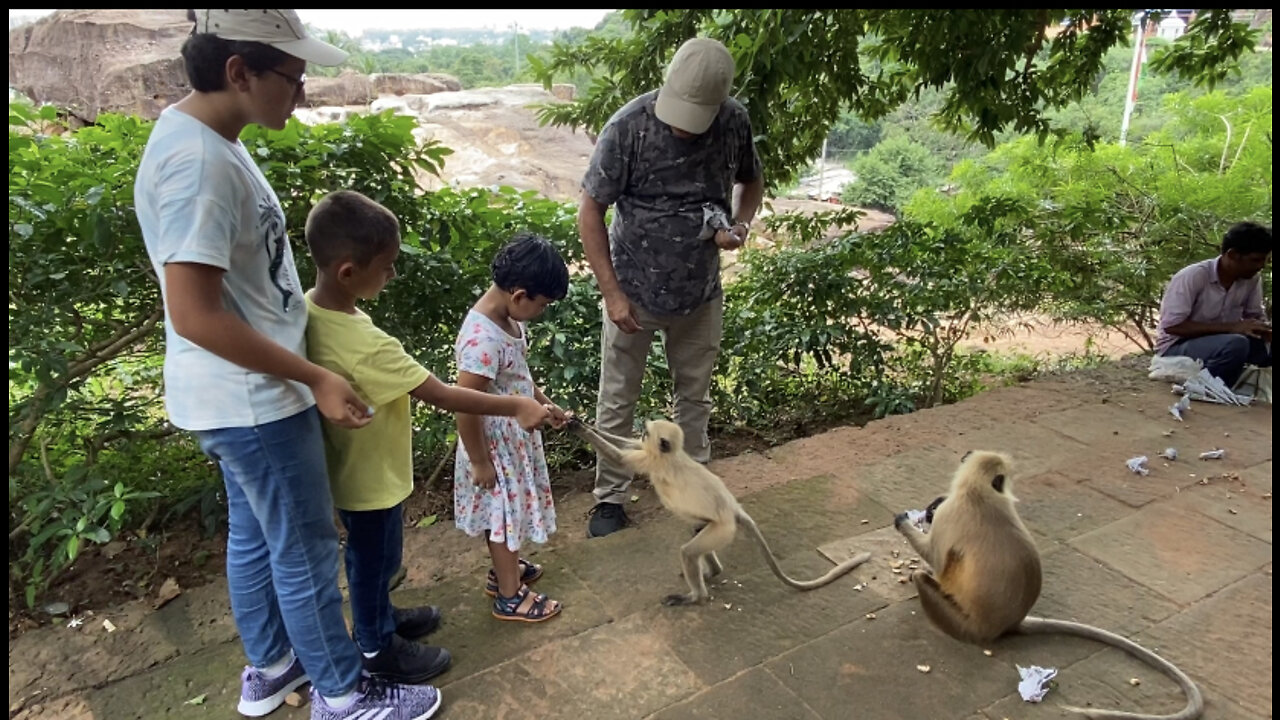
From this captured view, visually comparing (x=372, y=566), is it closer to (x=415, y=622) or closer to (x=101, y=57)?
(x=415, y=622)

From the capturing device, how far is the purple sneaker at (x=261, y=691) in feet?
8.04

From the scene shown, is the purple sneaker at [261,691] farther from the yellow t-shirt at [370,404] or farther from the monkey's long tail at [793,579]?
the monkey's long tail at [793,579]

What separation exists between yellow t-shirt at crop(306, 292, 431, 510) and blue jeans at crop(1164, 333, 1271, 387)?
18.4 feet

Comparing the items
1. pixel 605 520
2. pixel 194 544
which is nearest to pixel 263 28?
pixel 605 520

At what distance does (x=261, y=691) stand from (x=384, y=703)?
41 centimetres

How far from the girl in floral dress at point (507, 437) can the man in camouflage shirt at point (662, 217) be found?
63 cm

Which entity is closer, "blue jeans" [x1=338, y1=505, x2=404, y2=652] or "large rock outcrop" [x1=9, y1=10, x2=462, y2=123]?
"blue jeans" [x1=338, y1=505, x2=404, y2=652]

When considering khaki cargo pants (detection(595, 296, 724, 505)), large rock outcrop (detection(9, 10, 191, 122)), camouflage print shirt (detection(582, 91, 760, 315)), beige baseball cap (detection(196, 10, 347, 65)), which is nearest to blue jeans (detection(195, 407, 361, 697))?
beige baseball cap (detection(196, 10, 347, 65))

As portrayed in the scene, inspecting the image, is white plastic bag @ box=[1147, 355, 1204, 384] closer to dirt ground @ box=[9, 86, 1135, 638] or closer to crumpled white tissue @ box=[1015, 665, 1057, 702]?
dirt ground @ box=[9, 86, 1135, 638]

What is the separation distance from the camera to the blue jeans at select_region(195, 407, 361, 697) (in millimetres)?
2053

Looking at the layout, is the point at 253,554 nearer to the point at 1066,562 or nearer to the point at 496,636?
the point at 496,636

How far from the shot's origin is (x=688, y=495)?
9.77 ft

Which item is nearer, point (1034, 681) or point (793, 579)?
point (1034, 681)

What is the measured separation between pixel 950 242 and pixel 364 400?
190 inches
